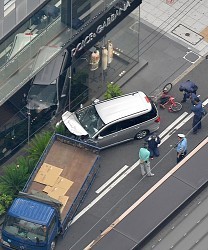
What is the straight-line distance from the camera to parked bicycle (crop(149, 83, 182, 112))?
52656 millimetres

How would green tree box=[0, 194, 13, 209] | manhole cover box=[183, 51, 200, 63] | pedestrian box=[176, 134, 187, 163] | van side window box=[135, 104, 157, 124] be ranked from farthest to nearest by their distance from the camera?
manhole cover box=[183, 51, 200, 63], van side window box=[135, 104, 157, 124], pedestrian box=[176, 134, 187, 163], green tree box=[0, 194, 13, 209]

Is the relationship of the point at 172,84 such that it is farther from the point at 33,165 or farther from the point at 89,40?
the point at 33,165

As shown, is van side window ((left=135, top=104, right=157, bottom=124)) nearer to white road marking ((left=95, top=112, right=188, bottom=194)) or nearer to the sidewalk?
white road marking ((left=95, top=112, right=188, bottom=194))

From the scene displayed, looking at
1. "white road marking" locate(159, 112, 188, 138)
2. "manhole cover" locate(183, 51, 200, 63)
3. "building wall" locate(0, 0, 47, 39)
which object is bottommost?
"white road marking" locate(159, 112, 188, 138)

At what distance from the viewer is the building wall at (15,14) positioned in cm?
4572

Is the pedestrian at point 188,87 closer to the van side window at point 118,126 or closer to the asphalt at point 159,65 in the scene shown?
the asphalt at point 159,65

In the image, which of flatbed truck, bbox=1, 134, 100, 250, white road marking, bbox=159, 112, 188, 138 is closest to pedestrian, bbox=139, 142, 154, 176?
flatbed truck, bbox=1, 134, 100, 250

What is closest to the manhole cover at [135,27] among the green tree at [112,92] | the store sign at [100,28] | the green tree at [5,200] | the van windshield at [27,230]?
the store sign at [100,28]

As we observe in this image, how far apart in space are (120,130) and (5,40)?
25.4 feet

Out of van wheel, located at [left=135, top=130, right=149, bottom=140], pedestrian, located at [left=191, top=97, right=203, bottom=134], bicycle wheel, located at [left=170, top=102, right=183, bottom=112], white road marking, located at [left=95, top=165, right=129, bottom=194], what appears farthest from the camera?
bicycle wheel, located at [left=170, top=102, right=183, bottom=112]

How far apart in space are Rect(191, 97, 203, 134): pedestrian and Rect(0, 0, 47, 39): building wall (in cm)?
968

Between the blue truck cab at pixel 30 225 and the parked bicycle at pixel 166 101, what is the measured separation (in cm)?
984

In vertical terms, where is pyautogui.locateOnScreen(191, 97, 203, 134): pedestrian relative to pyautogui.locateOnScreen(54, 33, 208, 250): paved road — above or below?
above

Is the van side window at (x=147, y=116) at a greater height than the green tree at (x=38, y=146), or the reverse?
the green tree at (x=38, y=146)
